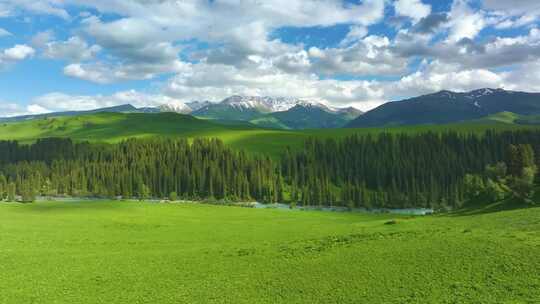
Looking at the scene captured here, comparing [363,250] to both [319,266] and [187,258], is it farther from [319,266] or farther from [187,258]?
[187,258]

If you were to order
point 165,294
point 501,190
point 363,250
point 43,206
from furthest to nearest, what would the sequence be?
1. point 43,206
2. point 501,190
3. point 363,250
4. point 165,294

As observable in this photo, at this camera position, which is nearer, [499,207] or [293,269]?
[293,269]

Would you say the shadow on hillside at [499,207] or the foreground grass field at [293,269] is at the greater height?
the foreground grass field at [293,269]

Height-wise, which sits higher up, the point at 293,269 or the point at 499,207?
the point at 293,269

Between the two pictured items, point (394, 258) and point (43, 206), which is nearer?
point (394, 258)

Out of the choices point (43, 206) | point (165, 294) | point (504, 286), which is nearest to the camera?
point (504, 286)

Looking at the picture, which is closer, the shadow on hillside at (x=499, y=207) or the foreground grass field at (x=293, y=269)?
the foreground grass field at (x=293, y=269)

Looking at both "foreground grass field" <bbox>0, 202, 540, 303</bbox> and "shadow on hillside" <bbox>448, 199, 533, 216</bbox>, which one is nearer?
"foreground grass field" <bbox>0, 202, 540, 303</bbox>

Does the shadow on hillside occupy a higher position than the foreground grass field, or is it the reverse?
the foreground grass field

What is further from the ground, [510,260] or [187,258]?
[510,260]

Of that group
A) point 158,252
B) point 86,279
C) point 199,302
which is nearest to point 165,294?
point 199,302
